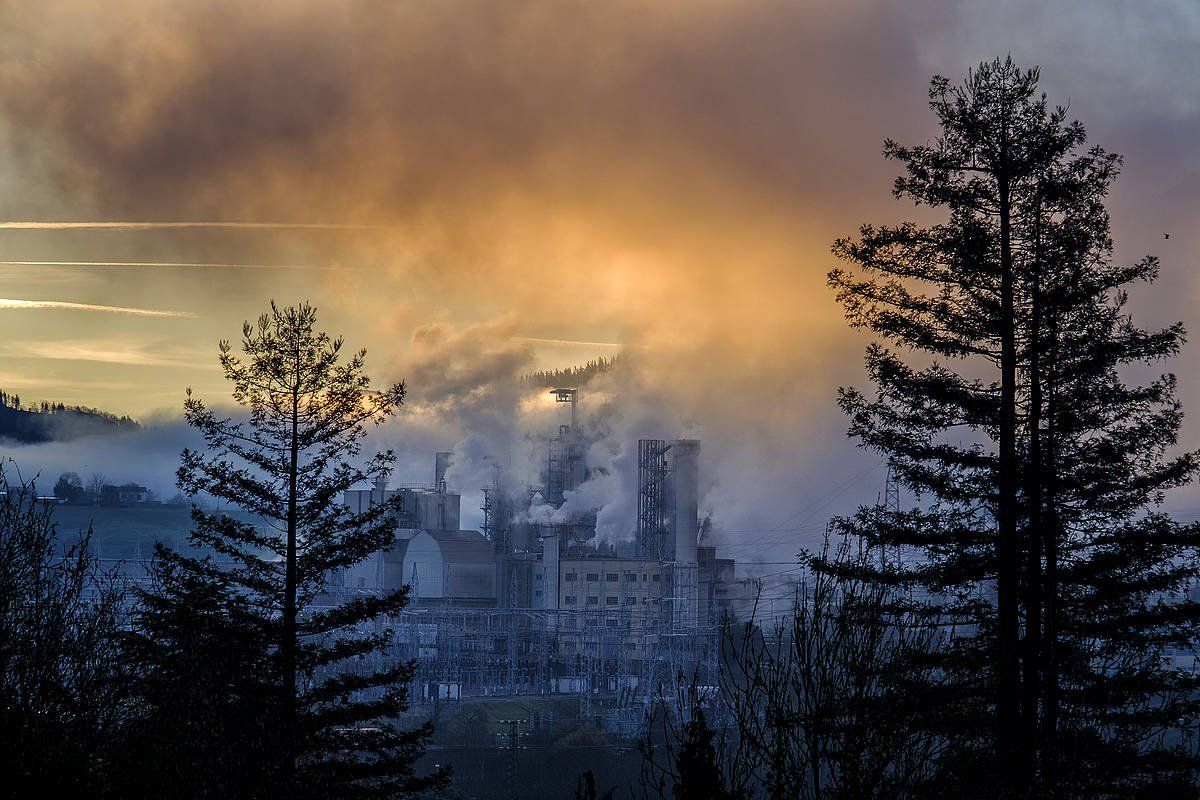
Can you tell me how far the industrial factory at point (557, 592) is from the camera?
46.9 m

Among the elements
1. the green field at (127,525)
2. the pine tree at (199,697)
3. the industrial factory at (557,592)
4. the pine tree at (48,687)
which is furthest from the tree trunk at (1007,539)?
the green field at (127,525)

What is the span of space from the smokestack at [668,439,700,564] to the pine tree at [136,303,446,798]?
3335cm

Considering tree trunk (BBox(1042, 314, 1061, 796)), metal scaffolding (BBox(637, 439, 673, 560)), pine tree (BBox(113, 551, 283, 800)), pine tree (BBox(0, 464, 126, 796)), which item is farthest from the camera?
metal scaffolding (BBox(637, 439, 673, 560))

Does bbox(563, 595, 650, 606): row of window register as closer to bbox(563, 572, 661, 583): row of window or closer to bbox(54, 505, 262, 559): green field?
bbox(563, 572, 661, 583): row of window

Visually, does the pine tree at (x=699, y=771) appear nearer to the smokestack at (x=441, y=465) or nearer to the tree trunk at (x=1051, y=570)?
the tree trunk at (x=1051, y=570)

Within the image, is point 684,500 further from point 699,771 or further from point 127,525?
point 127,525

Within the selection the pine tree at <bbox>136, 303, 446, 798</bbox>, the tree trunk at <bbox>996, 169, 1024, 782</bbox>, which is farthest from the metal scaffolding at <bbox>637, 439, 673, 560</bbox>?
the tree trunk at <bbox>996, 169, 1024, 782</bbox>

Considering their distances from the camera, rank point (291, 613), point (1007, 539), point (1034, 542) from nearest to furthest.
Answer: point (1007, 539) < point (1034, 542) < point (291, 613)

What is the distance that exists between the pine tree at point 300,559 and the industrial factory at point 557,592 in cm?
2489

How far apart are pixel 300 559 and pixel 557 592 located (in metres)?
36.7

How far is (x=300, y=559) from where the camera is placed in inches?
722

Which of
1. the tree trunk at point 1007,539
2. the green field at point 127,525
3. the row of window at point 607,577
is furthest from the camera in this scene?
the green field at point 127,525

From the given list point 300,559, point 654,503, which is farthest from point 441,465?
point 300,559

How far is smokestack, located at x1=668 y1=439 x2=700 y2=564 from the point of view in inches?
2098
